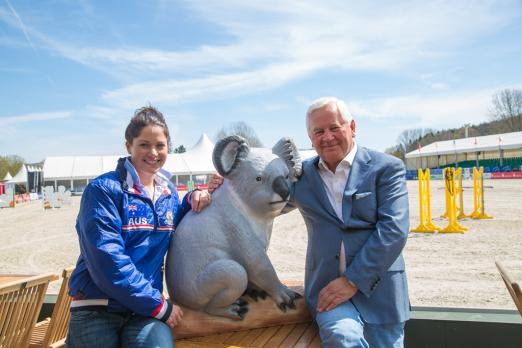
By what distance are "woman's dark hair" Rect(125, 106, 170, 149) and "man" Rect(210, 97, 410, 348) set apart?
80cm

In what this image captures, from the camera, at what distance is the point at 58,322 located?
3.10m

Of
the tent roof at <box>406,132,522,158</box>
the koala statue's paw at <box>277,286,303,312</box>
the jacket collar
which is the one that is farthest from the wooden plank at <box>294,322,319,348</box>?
the tent roof at <box>406,132,522,158</box>

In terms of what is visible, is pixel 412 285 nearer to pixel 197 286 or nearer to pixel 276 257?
pixel 276 257

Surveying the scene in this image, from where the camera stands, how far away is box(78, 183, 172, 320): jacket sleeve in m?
1.84

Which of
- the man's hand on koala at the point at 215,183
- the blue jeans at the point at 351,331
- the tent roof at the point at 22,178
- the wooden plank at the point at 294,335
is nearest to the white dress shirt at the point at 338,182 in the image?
the blue jeans at the point at 351,331

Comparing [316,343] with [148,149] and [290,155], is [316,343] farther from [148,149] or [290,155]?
[148,149]

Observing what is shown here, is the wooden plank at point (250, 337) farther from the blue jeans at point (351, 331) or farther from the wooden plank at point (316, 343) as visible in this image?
the blue jeans at point (351, 331)

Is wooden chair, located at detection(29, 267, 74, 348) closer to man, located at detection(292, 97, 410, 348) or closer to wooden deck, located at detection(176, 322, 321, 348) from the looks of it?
wooden deck, located at detection(176, 322, 321, 348)

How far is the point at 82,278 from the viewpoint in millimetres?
1978

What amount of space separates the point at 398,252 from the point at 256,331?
37.7 inches

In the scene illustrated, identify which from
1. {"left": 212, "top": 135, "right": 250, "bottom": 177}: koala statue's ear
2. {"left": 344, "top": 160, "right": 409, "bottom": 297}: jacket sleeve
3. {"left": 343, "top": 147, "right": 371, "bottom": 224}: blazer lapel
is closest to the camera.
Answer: {"left": 344, "top": 160, "right": 409, "bottom": 297}: jacket sleeve

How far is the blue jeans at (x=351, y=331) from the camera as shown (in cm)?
193

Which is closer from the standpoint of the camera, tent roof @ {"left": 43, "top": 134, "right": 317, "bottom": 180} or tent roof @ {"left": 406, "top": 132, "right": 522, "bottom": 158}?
tent roof @ {"left": 43, "top": 134, "right": 317, "bottom": 180}

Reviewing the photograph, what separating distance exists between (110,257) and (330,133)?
1.25 metres
